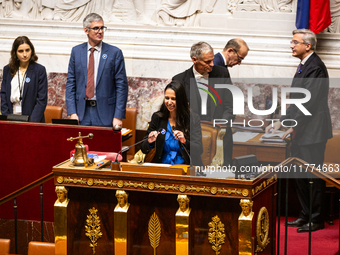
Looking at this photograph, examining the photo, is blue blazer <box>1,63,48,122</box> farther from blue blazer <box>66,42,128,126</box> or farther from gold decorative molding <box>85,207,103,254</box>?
gold decorative molding <box>85,207,103,254</box>

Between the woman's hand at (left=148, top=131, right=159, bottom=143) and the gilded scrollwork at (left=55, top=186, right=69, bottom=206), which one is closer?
the gilded scrollwork at (left=55, top=186, right=69, bottom=206)

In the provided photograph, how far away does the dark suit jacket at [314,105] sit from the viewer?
14.8ft

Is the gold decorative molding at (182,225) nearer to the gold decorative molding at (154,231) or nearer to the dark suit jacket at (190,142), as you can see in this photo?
the gold decorative molding at (154,231)

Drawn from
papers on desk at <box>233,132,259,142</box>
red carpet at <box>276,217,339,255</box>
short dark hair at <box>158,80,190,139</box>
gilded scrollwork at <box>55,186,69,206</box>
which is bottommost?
red carpet at <box>276,217,339,255</box>

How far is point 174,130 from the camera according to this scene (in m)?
4.13

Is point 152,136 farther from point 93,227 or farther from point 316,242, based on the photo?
point 316,242

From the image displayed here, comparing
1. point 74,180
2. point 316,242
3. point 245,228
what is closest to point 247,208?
point 245,228

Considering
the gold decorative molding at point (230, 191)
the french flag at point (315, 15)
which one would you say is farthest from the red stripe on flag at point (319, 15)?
the gold decorative molding at point (230, 191)

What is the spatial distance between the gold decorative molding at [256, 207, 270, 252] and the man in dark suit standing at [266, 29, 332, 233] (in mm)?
1294

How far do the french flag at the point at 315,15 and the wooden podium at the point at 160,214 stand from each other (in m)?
2.92

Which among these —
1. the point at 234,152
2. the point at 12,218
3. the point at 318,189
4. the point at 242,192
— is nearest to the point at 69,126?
the point at 12,218

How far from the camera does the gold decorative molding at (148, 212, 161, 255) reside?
347 cm

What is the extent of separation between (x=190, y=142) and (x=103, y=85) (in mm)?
1554

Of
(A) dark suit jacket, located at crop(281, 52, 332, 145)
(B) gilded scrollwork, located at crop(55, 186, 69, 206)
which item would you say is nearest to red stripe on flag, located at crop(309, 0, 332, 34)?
(A) dark suit jacket, located at crop(281, 52, 332, 145)
